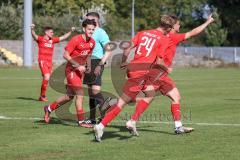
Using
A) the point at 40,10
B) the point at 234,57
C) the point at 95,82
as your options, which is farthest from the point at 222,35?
the point at 95,82

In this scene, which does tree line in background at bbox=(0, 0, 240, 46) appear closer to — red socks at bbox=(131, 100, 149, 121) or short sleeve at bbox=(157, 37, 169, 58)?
red socks at bbox=(131, 100, 149, 121)

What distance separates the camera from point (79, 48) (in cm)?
1297

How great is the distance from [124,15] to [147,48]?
92153 millimetres

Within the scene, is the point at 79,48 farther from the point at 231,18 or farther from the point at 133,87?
the point at 231,18

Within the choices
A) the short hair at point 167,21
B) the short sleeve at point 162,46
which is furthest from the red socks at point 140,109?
the short hair at point 167,21

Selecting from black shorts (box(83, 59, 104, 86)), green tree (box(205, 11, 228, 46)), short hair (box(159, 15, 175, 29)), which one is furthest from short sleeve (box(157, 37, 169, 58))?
green tree (box(205, 11, 228, 46))

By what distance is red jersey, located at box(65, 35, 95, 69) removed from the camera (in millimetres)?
12828

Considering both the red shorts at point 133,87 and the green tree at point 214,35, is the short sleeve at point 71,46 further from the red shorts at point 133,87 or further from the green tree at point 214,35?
the green tree at point 214,35

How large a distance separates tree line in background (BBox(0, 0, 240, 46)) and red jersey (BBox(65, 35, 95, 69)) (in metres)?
57.0

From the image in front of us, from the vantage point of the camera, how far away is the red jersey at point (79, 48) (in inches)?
505

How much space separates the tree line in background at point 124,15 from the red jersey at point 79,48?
57.0m

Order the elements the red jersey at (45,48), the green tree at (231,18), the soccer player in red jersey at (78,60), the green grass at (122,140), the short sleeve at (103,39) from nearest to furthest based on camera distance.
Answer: the green grass at (122,140) → the soccer player in red jersey at (78,60) → the short sleeve at (103,39) → the red jersey at (45,48) → the green tree at (231,18)

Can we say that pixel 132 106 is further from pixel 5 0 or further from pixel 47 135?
pixel 5 0

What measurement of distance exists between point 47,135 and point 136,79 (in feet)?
6.03
